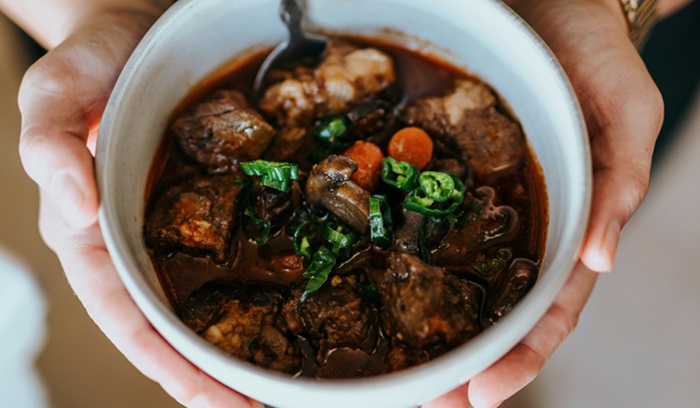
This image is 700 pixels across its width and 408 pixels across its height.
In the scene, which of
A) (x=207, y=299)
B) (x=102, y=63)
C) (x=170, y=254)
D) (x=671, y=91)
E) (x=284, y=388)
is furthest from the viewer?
(x=671, y=91)

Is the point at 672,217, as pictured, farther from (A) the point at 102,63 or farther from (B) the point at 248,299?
(A) the point at 102,63

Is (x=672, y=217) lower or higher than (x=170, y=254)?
lower

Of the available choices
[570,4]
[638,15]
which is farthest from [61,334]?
[638,15]

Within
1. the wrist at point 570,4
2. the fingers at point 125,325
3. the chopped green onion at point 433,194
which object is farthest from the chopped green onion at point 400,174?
the wrist at point 570,4

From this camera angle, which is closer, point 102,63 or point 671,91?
point 102,63

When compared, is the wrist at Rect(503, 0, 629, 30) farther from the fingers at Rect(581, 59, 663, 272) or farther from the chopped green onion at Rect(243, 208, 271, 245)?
the chopped green onion at Rect(243, 208, 271, 245)

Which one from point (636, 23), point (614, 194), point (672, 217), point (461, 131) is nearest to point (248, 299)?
point (461, 131)
